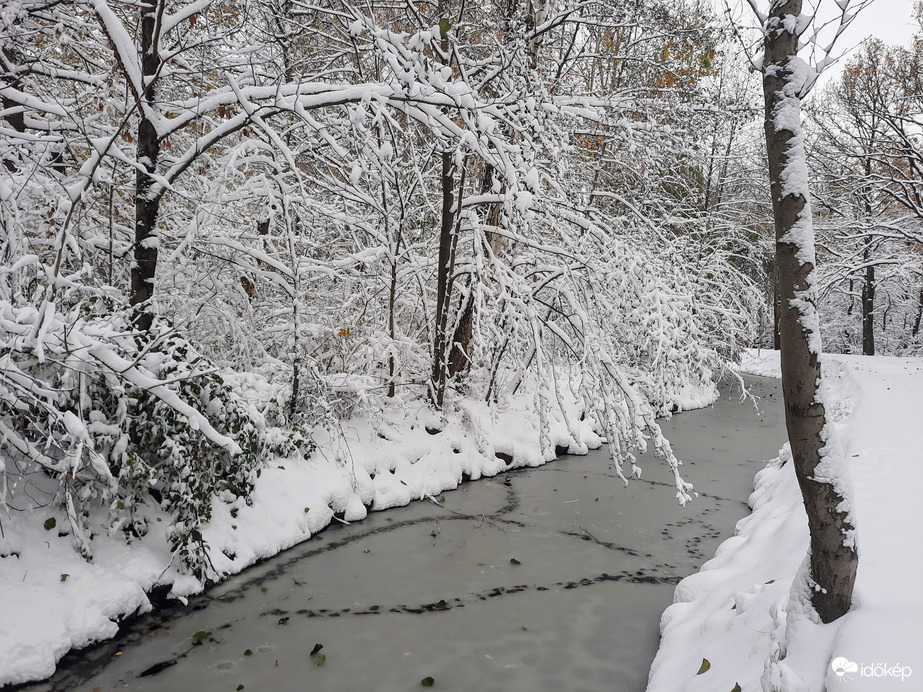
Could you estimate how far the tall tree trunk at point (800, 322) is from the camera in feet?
9.39

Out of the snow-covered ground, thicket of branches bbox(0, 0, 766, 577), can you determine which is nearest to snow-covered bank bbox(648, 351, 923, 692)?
thicket of branches bbox(0, 0, 766, 577)

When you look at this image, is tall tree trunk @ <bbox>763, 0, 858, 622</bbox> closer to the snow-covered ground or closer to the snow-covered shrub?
the snow-covered shrub

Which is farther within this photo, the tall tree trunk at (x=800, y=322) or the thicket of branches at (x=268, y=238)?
the thicket of branches at (x=268, y=238)

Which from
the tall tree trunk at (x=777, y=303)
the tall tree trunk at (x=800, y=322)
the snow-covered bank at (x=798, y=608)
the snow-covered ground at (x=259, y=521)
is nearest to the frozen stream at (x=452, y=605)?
the snow-covered ground at (x=259, y=521)

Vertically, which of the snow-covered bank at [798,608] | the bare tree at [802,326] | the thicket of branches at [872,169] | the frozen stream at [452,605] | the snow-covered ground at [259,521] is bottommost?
the frozen stream at [452,605]

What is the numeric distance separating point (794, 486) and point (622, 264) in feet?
Answer: 10.6

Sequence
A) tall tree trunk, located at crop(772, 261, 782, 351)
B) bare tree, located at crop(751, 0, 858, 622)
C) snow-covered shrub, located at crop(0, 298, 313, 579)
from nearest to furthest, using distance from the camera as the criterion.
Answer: bare tree, located at crop(751, 0, 858, 622), tall tree trunk, located at crop(772, 261, 782, 351), snow-covered shrub, located at crop(0, 298, 313, 579)

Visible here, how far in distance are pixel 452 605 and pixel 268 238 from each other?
13.9ft

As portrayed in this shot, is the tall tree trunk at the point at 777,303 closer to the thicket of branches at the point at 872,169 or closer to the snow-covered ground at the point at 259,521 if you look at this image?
the thicket of branches at the point at 872,169

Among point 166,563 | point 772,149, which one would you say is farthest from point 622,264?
point 166,563

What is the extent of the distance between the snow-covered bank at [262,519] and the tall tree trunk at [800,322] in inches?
152

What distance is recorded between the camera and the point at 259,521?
19.9ft

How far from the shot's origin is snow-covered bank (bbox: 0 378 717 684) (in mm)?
4031
